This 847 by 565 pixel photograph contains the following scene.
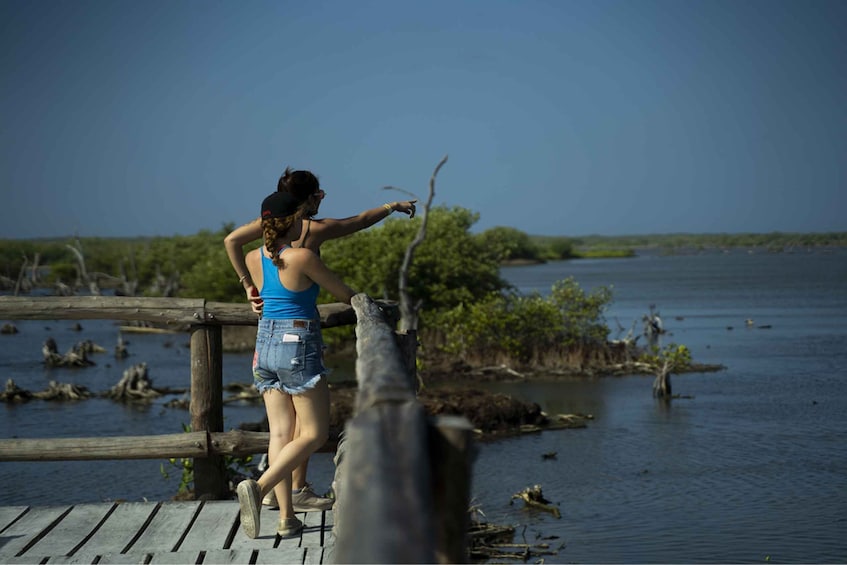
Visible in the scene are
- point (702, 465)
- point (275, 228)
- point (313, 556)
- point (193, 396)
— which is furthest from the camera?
point (702, 465)

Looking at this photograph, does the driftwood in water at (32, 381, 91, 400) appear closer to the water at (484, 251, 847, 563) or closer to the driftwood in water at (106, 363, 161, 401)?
the driftwood in water at (106, 363, 161, 401)

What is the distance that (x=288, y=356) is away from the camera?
6047 millimetres

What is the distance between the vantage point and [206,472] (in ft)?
24.4

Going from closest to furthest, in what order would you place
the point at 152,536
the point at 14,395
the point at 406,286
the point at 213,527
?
the point at 152,536, the point at 213,527, the point at 14,395, the point at 406,286

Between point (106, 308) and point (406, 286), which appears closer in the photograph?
point (106, 308)

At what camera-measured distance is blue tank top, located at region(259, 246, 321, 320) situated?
6047 mm

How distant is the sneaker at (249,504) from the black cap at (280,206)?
137 cm

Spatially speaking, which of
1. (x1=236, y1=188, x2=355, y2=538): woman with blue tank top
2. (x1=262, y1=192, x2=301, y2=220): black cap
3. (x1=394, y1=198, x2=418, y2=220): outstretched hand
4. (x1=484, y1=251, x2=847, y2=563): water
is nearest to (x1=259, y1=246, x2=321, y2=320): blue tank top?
(x1=236, y1=188, x2=355, y2=538): woman with blue tank top

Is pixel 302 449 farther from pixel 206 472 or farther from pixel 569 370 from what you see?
pixel 569 370

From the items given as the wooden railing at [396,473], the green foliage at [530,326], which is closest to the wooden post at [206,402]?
the wooden railing at [396,473]

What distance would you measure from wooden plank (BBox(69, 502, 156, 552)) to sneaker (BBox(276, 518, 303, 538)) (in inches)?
32.4

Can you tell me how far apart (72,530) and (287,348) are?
5.44ft

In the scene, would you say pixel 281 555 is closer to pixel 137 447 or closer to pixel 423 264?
pixel 137 447

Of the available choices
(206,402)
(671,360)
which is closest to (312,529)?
(206,402)
